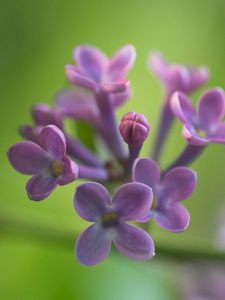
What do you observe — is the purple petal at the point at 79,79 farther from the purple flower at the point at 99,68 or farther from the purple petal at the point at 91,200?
the purple petal at the point at 91,200

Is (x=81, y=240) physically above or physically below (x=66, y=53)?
above

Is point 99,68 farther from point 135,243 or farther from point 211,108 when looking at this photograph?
point 135,243

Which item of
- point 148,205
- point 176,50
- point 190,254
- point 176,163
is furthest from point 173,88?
point 176,50

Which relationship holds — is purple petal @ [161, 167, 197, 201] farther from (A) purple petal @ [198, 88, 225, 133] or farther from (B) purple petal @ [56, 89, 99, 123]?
(B) purple petal @ [56, 89, 99, 123]

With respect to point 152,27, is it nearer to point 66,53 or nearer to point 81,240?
point 66,53

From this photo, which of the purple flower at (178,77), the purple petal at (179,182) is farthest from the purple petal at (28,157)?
the purple flower at (178,77)
